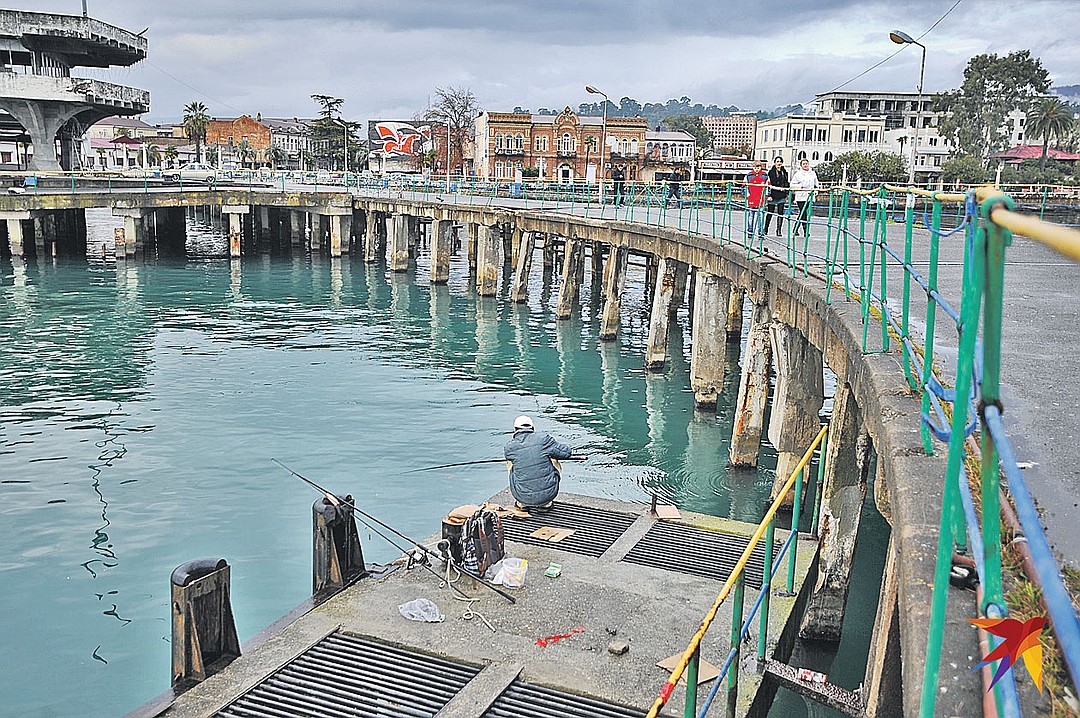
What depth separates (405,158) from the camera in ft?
292

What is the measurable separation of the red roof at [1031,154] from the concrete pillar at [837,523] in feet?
192

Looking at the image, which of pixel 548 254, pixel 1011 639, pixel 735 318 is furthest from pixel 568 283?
pixel 1011 639

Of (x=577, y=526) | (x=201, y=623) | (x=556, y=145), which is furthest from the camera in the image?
(x=556, y=145)

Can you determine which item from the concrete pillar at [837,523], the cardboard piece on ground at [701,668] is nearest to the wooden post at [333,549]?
the cardboard piece on ground at [701,668]

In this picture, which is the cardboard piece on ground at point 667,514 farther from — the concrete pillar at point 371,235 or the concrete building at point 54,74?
the concrete building at point 54,74

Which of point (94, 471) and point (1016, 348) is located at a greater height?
point (1016, 348)

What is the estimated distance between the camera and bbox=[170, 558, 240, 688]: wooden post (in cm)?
657

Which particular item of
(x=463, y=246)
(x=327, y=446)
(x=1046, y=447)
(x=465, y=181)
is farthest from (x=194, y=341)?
(x=463, y=246)

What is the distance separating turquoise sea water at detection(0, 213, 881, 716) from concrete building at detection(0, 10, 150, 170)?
73.2 ft

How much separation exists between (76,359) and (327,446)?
869 cm

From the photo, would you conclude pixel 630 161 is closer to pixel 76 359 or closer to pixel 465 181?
pixel 465 181

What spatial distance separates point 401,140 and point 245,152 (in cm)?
3455

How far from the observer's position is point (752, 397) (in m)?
13.5

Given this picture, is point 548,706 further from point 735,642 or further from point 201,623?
point 201,623
